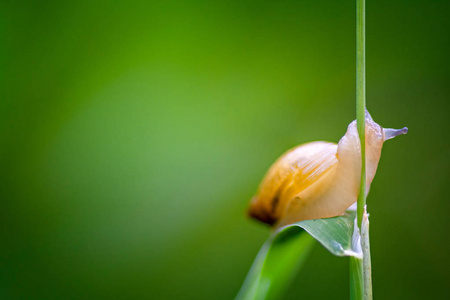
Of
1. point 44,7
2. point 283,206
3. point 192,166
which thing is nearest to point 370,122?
point 283,206

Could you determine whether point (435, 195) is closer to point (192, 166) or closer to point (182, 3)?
point (192, 166)

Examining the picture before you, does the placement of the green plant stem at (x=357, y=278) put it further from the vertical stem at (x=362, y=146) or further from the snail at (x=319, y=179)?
the snail at (x=319, y=179)

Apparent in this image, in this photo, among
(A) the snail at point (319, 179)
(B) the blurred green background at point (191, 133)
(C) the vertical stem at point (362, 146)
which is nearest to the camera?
(C) the vertical stem at point (362, 146)

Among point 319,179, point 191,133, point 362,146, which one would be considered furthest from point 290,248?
point 191,133

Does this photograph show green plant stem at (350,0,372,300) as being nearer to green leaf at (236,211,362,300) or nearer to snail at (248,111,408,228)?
green leaf at (236,211,362,300)

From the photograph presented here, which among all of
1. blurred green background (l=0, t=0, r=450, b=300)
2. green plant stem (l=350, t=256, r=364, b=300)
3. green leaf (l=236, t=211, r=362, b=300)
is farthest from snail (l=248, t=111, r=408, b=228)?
blurred green background (l=0, t=0, r=450, b=300)

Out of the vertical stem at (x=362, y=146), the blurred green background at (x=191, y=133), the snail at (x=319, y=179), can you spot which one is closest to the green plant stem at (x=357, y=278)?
the vertical stem at (x=362, y=146)
